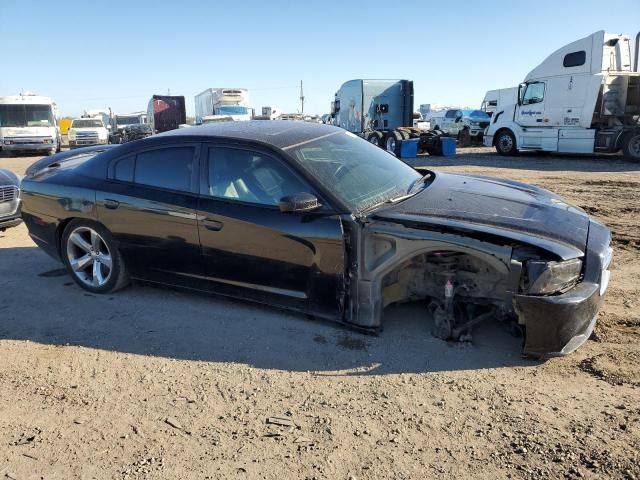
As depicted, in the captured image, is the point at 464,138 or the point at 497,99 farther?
the point at 497,99

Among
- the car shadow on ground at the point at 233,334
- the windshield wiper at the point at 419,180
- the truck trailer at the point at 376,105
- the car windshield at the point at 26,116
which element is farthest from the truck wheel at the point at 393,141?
the car shadow on ground at the point at 233,334

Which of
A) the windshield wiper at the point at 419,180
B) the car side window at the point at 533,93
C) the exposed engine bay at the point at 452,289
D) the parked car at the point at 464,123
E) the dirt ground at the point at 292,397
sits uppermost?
the car side window at the point at 533,93

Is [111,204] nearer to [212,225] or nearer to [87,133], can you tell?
[212,225]

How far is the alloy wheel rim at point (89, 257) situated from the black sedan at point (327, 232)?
0.01 meters

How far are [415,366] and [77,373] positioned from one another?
2274mm

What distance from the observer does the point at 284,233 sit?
12.5 feet

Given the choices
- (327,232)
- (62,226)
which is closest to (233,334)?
(327,232)

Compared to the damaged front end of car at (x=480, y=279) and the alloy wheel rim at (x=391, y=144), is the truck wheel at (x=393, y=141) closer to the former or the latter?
the alloy wheel rim at (x=391, y=144)

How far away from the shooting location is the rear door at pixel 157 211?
14.0ft

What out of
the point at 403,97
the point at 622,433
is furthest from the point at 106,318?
the point at 403,97

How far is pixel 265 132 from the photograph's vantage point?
439 cm

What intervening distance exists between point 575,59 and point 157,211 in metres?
17.3

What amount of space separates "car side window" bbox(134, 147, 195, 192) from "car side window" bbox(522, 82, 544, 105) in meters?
17.1

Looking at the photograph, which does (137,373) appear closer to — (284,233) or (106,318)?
(106,318)
